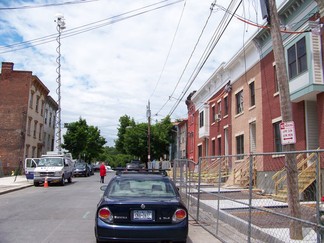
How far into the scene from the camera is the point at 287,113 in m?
7.57

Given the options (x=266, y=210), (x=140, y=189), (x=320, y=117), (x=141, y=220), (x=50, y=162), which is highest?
(x=320, y=117)

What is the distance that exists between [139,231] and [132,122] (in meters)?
67.8

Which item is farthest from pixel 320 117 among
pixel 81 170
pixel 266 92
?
pixel 81 170

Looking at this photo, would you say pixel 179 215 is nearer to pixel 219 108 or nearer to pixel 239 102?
pixel 239 102

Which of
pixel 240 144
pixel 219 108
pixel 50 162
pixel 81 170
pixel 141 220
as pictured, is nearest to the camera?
pixel 141 220

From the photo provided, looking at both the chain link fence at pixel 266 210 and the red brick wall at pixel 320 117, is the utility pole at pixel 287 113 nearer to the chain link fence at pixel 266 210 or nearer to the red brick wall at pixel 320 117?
the chain link fence at pixel 266 210

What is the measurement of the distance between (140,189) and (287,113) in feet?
11.0

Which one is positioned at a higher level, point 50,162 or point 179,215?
point 50,162

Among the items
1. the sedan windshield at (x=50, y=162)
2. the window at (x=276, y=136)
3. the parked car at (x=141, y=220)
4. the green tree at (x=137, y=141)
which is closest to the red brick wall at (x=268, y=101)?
the window at (x=276, y=136)

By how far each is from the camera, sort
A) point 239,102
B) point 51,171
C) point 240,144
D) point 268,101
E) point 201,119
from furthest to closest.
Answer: point 201,119 < point 51,171 < point 239,102 < point 240,144 < point 268,101

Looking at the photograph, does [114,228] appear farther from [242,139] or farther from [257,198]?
[242,139]

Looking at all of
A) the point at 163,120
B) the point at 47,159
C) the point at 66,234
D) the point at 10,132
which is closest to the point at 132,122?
the point at 163,120

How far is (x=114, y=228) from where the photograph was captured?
21.1 feet

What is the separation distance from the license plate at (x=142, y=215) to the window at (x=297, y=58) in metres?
10.7
